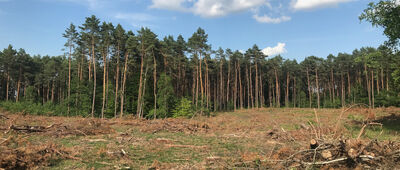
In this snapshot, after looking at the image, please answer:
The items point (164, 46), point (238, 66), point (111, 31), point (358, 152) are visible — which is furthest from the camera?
point (238, 66)

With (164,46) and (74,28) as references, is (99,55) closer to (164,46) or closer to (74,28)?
(74,28)

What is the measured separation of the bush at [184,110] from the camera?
119 ft

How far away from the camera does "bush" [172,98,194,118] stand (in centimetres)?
3622

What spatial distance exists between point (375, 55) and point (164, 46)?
30.3m

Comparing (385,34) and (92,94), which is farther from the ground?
(385,34)

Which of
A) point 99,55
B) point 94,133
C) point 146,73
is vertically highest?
point 99,55

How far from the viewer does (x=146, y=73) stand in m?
36.3

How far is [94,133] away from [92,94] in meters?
28.6

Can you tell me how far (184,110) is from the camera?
120ft

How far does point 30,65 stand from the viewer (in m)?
58.0

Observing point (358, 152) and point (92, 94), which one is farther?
point (92, 94)

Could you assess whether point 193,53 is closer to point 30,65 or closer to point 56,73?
point 56,73

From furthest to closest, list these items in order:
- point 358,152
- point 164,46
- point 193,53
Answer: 1. point 193,53
2. point 164,46
3. point 358,152

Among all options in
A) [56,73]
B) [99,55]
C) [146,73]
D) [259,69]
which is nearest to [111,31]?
[99,55]
